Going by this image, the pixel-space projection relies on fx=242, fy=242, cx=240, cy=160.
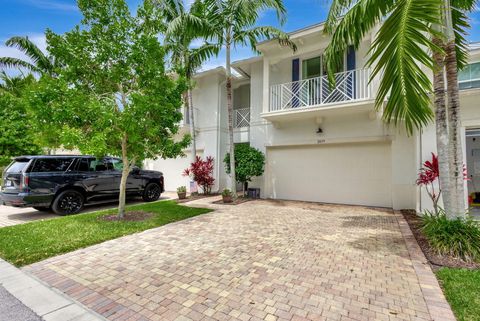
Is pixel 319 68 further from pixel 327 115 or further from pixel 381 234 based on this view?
pixel 381 234

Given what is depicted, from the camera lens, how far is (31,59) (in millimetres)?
13844

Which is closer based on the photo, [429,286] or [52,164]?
[429,286]

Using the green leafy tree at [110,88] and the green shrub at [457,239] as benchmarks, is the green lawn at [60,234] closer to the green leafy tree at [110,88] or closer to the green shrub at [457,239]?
the green leafy tree at [110,88]

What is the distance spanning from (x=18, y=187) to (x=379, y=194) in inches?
482

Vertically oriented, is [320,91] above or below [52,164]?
above

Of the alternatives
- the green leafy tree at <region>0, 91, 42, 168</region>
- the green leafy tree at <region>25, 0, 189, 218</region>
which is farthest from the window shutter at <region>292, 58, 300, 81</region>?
the green leafy tree at <region>0, 91, 42, 168</region>

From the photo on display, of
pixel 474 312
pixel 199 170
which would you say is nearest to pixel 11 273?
pixel 474 312

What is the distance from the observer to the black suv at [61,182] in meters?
7.17

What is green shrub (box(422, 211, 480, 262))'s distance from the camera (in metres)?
4.21

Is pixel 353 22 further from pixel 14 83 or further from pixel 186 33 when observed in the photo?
pixel 14 83

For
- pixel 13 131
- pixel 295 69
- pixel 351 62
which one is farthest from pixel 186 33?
pixel 13 131

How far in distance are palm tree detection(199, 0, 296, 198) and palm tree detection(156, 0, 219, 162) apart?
0.42 m

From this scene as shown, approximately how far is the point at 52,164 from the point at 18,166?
2.72ft

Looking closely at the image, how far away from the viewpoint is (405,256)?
4.46 meters
